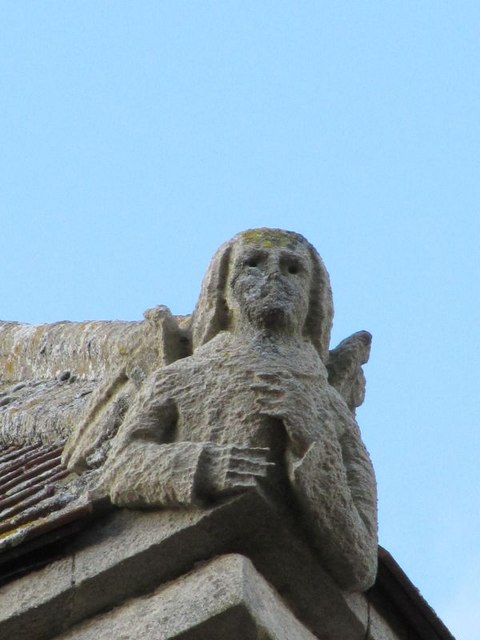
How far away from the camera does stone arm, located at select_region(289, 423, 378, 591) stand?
5688mm

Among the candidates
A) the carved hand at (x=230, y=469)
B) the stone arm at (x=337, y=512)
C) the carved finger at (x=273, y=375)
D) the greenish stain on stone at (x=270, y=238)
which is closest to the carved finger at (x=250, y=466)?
the carved hand at (x=230, y=469)

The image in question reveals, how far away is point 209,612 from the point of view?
5.42 m

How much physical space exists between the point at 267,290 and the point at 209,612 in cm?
145

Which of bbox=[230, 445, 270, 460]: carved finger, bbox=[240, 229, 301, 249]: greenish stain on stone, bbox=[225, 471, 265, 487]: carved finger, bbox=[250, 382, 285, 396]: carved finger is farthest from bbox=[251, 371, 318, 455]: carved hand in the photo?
bbox=[240, 229, 301, 249]: greenish stain on stone

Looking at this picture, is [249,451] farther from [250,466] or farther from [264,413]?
[264,413]

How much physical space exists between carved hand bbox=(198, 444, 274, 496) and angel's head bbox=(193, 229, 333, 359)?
77 centimetres

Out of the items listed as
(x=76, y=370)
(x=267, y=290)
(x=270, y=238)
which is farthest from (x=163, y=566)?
(x=76, y=370)

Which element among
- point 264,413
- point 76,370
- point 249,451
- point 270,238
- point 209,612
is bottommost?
point 209,612

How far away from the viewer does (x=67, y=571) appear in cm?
582

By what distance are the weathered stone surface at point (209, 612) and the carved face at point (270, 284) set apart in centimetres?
111

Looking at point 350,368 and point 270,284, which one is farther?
point 350,368

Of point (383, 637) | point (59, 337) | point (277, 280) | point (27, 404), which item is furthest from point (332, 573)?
point (59, 337)

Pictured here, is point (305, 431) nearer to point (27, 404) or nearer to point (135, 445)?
point (135, 445)

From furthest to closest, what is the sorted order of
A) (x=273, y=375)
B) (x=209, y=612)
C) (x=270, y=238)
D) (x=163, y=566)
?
(x=270, y=238), (x=273, y=375), (x=163, y=566), (x=209, y=612)
